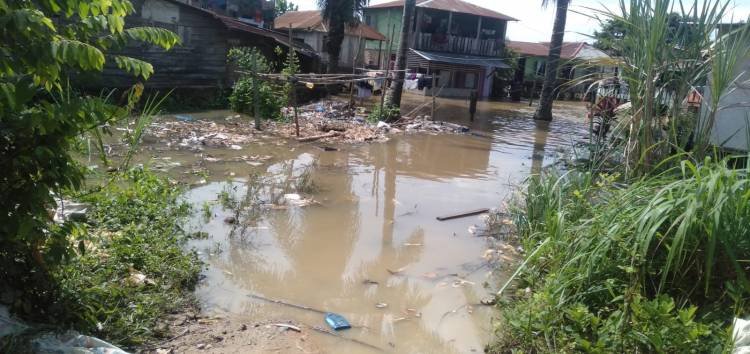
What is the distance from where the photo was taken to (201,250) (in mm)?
5043

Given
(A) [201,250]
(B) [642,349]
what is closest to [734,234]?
(B) [642,349]

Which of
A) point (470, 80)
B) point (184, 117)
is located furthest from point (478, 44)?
point (184, 117)

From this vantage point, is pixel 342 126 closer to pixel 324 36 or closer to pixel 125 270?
pixel 125 270

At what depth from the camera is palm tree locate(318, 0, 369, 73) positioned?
2182 centimetres

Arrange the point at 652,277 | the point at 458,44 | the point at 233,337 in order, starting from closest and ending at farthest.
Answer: the point at 652,277 < the point at 233,337 < the point at 458,44

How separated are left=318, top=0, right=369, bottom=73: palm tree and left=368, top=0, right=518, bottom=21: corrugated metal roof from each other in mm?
5740

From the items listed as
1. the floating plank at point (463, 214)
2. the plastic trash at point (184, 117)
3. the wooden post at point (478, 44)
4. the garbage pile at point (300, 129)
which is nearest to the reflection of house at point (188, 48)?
the plastic trash at point (184, 117)

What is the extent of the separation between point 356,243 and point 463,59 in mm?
23255

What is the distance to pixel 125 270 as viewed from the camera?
388 centimetres

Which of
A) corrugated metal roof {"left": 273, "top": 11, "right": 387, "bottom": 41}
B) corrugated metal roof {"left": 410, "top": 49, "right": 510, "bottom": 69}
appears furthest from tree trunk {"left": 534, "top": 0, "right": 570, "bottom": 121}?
corrugated metal roof {"left": 273, "top": 11, "right": 387, "bottom": 41}

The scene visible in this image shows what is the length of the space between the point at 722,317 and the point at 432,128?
1181 centimetres

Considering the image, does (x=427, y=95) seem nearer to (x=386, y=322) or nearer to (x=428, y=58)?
(x=428, y=58)

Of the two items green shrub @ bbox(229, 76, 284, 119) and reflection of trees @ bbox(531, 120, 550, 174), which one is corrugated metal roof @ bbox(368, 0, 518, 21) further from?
green shrub @ bbox(229, 76, 284, 119)

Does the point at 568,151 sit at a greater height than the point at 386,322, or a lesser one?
greater
